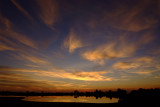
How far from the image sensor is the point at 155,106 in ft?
82.5

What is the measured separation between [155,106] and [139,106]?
3002 mm

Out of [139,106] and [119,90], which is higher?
[119,90]

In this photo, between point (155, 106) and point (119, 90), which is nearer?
point (155, 106)

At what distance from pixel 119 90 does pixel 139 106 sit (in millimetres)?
127517

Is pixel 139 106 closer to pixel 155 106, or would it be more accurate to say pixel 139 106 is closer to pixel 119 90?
pixel 155 106

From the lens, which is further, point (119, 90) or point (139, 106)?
point (119, 90)

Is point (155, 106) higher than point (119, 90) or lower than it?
lower

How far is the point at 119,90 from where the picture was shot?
5694 inches

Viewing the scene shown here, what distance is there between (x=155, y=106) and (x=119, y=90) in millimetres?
127501

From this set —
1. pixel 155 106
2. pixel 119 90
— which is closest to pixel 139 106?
pixel 155 106

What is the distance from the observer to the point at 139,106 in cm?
2584
